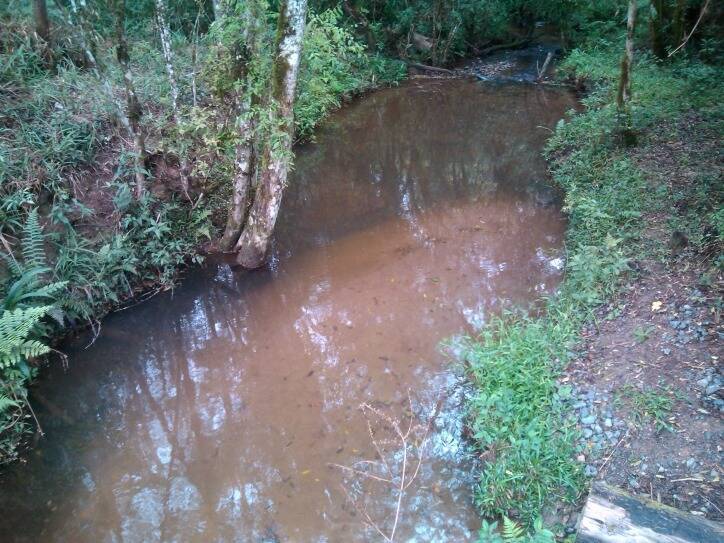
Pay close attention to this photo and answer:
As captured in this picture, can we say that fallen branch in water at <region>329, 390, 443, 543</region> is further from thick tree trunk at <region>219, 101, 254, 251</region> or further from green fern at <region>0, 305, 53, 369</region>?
thick tree trunk at <region>219, 101, 254, 251</region>

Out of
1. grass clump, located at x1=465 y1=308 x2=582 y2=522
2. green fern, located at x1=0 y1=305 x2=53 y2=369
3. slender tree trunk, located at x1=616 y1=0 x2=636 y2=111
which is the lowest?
grass clump, located at x1=465 y1=308 x2=582 y2=522

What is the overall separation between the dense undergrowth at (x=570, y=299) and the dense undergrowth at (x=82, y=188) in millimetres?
3914

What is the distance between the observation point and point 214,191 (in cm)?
768

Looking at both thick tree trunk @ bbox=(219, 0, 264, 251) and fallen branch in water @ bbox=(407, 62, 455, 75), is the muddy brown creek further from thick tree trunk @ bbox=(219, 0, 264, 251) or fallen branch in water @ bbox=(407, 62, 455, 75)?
fallen branch in water @ bbox=(407, 62, 455, 75)

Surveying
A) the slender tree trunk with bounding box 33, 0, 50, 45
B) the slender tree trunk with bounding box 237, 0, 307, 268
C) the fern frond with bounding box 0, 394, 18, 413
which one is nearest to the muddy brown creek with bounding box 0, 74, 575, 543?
Result: the fern frond with bounding box 0, 394, 18, 413

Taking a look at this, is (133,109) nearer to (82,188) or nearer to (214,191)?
(82,188)

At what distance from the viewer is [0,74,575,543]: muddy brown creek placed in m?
4.27

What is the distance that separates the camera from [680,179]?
6840mm

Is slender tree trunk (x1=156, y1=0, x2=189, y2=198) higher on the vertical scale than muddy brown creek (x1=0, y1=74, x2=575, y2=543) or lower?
higher

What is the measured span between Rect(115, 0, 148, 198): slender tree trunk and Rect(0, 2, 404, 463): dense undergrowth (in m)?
0.18

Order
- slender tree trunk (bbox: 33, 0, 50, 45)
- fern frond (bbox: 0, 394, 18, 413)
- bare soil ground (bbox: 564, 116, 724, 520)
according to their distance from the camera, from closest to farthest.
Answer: bare soil ground (bbox: 564, 116, 724, 520), fern frond (bbox: 0, 394, 18, 413), slender tree trunk (bbox: 33, 0, 50, 45)

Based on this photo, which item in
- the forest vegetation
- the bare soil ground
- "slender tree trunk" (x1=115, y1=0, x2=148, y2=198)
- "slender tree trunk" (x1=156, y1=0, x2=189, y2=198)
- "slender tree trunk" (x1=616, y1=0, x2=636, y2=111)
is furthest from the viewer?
"slender tree trunk" (x1=616, y1=0, x2=636, y2=111)

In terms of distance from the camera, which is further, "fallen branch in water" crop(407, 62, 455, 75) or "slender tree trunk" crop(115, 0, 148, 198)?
"fallen branch in water" crop(407, 62, 455, 75)

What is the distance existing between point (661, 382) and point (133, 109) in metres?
6.88
